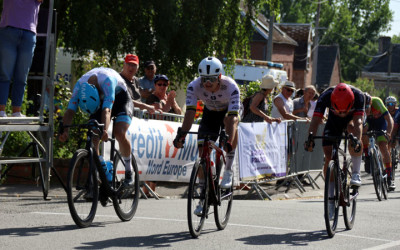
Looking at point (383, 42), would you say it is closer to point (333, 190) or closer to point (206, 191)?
point (333, 190)

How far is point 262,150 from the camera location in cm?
1505

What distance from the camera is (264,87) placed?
51.9 feet

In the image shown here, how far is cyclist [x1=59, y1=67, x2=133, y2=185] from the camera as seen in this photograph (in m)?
8.98

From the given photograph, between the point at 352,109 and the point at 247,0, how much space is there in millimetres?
11307

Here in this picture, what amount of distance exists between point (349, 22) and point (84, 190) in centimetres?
9296

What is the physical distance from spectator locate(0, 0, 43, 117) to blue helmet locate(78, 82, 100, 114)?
1.89 meters

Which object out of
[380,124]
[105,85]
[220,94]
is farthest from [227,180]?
[380,124]

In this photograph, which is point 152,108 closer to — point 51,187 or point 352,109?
point 51,187

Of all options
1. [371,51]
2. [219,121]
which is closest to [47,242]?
[219,121]

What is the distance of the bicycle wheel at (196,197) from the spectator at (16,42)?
122 inches

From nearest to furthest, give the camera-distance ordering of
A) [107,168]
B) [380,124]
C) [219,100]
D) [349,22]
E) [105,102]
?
1. [105,102]
2. [107,168]
3. [219,100]
4. [380,124]
5. [349,22]

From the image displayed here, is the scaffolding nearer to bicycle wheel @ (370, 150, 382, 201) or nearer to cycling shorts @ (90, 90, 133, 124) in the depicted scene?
cycling shorts @ (90, 90, 133, 124)

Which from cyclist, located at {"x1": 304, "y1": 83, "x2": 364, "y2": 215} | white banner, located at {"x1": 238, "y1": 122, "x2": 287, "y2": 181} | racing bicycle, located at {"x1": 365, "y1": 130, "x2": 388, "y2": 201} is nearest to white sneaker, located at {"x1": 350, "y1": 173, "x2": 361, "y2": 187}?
cyclist, located at {"x1": 304, "y1": 83, "x2": 364, "y2": 215}

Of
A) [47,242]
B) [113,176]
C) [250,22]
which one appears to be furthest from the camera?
[250,22]
